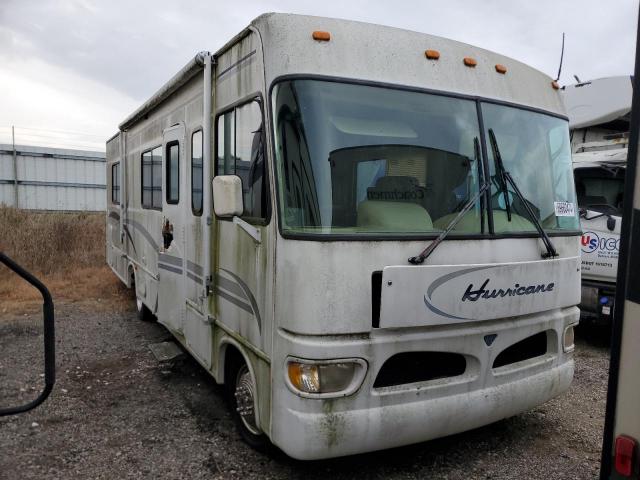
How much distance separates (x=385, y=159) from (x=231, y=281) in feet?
4.36

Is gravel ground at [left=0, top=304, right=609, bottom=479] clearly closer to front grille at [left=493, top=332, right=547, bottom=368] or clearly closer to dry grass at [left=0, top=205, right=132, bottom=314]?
front grille at [left=493, top=332, right=547, bottom=368]

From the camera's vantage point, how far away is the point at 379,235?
2.77 metres

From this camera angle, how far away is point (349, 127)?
2.86m

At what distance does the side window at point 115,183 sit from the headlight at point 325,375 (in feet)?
20.4

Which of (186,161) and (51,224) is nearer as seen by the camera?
(186,161)

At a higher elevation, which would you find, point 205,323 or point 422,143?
point 422,143

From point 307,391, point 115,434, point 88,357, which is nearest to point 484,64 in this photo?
point 307,391

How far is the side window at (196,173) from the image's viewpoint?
13.3 ft

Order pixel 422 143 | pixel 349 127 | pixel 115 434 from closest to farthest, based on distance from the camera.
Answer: pixel 349 127, pixel 422 143, pixel 115 434

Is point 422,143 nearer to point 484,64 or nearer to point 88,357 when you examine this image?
point 484,64

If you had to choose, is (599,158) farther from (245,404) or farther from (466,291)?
(245,404)

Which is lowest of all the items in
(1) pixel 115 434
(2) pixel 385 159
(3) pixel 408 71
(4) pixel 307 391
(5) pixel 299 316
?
(1) pixel 115 434

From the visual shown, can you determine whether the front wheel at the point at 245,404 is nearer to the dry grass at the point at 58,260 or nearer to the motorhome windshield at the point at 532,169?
the motorhome windshield at the point at 532,169

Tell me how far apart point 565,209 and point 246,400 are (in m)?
2.58
